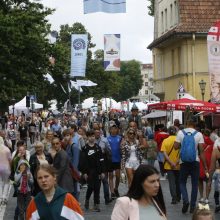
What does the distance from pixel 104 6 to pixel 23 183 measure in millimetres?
8975

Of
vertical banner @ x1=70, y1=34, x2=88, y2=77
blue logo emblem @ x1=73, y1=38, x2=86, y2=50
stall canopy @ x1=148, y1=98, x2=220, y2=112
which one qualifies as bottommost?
stall canopy @ x1=148, y1=98, x2=220, y2=112

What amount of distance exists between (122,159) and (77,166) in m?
1.35

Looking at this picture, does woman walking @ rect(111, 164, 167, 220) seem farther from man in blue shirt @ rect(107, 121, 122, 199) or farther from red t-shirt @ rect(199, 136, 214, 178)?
man in blue shirt @ rect(107, 121, 122, 199)

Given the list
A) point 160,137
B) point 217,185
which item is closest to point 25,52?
point 160,137

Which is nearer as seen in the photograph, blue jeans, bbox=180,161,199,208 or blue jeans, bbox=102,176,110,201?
blue jeans, bbox=180,161,199,208

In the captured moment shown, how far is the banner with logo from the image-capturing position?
20062mm

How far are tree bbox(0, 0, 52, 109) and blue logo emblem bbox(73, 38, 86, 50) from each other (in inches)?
84.5

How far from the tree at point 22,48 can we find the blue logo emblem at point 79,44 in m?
2.15

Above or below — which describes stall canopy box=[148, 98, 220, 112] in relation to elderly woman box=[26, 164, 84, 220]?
above

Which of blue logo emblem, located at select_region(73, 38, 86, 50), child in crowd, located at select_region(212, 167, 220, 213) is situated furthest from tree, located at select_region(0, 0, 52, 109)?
child in crowd, located at select_region(212, 167, 220, 213)

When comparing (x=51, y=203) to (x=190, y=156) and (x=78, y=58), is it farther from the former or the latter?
(x=78, y=58)

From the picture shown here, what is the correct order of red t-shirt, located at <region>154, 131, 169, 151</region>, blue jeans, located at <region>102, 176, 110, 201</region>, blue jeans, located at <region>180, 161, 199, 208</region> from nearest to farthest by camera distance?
blue jeans, located at <region>180, 161, 199, 208</region>
blue jeans, located at <region>102, 176, 110, 201</region>
red t-shirt, located at <region>154, 131, 169, 151</region>

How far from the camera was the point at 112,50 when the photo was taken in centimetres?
3772

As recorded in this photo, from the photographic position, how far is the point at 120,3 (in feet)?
66.5
